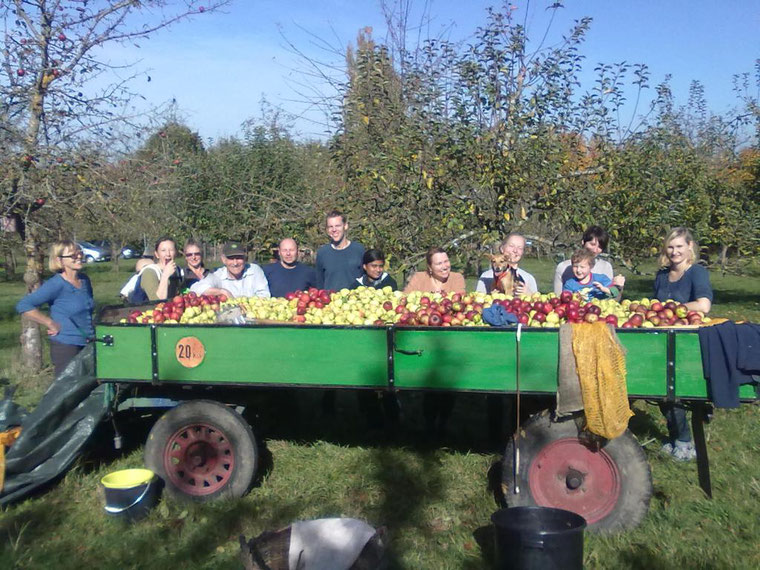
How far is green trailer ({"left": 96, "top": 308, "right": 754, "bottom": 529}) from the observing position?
4.67 meters

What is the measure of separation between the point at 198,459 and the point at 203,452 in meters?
0.06

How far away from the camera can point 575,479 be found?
4.81m

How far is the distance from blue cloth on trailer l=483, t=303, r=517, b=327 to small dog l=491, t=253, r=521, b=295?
1.53 m

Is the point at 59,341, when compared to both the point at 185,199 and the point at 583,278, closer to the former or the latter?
the point at 583,278

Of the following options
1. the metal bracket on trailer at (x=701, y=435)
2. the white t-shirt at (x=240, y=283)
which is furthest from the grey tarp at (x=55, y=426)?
the metal bracket on trailer at (x=701, y=435)

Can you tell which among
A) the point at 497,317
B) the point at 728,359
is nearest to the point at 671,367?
the point at 728,359

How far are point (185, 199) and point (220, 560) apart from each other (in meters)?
9.36

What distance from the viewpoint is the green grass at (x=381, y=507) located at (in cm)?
468

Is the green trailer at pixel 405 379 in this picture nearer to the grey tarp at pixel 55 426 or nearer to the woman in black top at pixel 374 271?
the grey tarp at pixel 55 426

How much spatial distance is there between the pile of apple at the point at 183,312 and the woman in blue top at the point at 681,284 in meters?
3.44

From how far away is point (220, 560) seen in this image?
15.4 feet

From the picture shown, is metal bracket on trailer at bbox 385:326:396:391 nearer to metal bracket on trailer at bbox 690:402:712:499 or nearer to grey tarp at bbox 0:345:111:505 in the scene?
metal bracket on trailer at bbox 690:402:712:499

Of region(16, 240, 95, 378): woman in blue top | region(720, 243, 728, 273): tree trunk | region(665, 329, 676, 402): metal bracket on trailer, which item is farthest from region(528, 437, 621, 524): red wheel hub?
region(720, 243, 728, 273): tree trunk

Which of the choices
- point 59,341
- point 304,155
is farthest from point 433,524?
point 304,155
